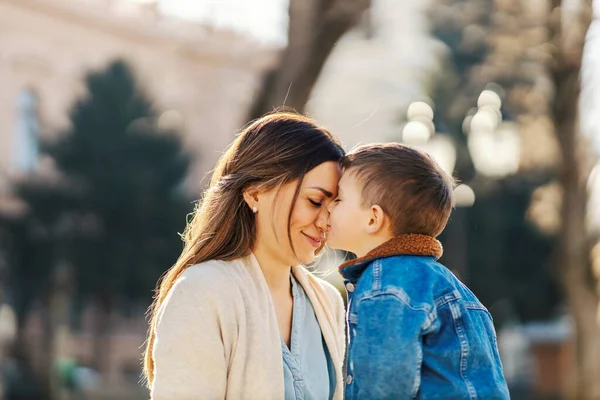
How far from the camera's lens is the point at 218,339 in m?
3.46

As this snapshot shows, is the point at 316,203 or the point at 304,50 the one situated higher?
the point at 304,50

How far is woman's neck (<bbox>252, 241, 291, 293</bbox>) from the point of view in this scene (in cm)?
387

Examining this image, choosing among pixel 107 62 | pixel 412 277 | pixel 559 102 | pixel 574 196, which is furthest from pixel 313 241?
pixel 107 62

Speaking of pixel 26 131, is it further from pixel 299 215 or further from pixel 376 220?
pixel 376 220

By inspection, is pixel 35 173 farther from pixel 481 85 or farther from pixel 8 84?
pixel 481 85

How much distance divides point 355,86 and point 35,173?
11255 millimetres

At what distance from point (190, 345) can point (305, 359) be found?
0.54m

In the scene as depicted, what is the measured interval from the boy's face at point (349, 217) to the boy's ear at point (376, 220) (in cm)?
1

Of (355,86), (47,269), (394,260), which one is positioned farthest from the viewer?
(47,269)

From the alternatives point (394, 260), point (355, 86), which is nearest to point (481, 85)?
point (355, 86)

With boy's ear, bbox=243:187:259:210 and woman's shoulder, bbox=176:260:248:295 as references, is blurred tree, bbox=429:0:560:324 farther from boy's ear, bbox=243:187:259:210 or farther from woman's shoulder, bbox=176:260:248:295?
woman's shoulder, bbox=176:260:248:295

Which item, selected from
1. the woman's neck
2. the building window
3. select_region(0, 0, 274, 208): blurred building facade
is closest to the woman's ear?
the woman's neck

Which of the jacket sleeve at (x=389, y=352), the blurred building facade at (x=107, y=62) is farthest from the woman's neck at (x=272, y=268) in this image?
the blurred building facade at (x=107, y=62)

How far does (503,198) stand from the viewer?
3978cm
